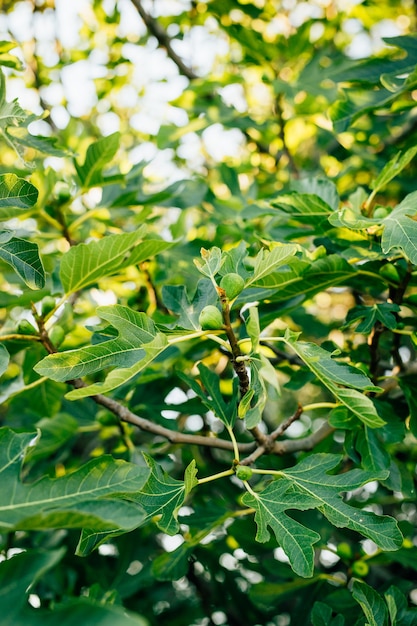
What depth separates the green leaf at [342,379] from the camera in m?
1.10

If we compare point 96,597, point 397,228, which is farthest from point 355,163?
point 96,597

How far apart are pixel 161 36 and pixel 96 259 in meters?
1.81

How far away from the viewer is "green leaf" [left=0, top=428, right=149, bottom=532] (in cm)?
80

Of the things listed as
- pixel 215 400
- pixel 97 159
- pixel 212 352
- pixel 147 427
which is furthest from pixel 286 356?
pixel 97 159

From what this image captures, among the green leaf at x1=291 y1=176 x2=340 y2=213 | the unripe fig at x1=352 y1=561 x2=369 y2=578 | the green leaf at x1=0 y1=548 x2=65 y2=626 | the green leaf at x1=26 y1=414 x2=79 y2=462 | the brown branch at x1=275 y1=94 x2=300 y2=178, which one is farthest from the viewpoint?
the brown branch at x1=275 y1=94 x2=300 y2=178

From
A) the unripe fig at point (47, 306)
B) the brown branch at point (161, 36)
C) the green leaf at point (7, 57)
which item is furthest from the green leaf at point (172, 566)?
the brown branch at point (161, 36)

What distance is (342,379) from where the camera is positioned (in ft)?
3.71

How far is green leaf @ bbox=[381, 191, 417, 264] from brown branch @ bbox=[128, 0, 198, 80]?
1816mm

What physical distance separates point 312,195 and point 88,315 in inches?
42.5

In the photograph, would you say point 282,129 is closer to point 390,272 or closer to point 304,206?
point 304,206

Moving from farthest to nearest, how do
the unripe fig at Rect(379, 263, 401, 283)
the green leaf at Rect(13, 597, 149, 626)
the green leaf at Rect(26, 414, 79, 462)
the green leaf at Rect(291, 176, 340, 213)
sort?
the green leaf at Rect(26, 414, 79, 462) → the green leaf at Rect(291, 176, 340, 213) → the unripe fig at Rect(379, 263, 401, 283) → the green leaf at Rect(13, 597, 149, 626)

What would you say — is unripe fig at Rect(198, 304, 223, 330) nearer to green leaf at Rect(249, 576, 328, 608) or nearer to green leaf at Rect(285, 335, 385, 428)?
green leaf at Rect(285, 335, 385, 428)

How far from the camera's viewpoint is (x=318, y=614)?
1388 mm

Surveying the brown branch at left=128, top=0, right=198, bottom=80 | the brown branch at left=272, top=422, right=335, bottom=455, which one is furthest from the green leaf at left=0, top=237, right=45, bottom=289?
the brown branch at left=128, top=0, right=198, bottom=80
